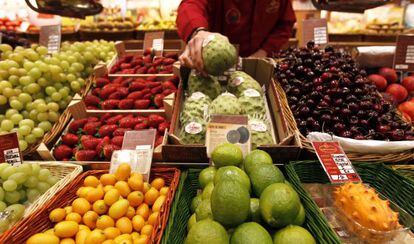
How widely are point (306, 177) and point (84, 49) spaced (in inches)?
89.1

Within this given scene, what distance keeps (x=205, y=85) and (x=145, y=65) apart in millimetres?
890

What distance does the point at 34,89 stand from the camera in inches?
80.7

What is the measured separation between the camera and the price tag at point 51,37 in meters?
2.79

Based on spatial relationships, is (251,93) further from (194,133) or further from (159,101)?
(159,101)

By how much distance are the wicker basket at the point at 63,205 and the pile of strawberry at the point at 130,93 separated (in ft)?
2.20

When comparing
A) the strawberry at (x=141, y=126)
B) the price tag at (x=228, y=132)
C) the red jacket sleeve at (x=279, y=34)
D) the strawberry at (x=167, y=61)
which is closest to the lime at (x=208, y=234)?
the price tag at (x=228, y=132)

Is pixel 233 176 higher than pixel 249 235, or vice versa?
pixel 233 176

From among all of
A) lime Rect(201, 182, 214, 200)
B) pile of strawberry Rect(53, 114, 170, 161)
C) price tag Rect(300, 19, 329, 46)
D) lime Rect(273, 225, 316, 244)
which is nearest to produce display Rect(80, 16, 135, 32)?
price tag Rect(300, 19, 329, 46)

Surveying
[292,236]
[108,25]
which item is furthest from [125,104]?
[108,25]

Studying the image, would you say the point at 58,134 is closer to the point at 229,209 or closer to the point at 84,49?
the point at 84,49

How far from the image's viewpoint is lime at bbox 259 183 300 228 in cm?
95

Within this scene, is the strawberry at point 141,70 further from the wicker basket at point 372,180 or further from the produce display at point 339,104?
the wicker basket at point 372,180

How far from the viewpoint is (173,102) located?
1.91 m

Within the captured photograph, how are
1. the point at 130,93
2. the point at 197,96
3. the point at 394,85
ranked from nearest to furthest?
the point at 197,96
the point at 130,93
the point at 394,85
